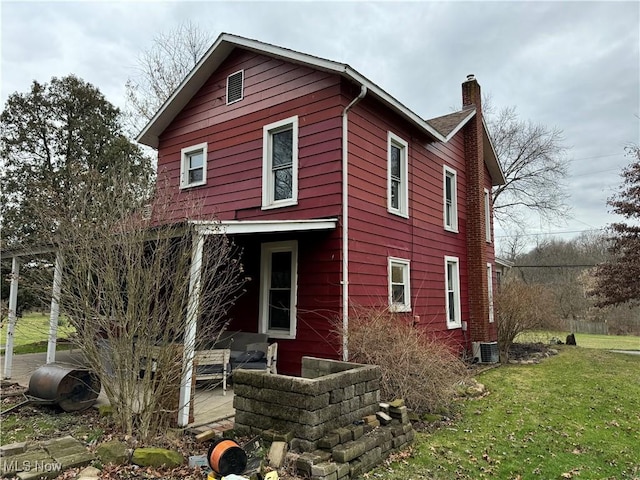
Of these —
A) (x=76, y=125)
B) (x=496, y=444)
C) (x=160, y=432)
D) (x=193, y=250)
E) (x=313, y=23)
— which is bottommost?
(x=496, y=444)

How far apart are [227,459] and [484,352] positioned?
990cm

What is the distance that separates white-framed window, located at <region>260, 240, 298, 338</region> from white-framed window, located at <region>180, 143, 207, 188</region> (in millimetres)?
3082

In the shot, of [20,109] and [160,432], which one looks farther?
[20,109]

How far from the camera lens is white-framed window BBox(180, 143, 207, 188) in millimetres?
10220

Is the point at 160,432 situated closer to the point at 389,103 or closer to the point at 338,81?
the point at 338,81

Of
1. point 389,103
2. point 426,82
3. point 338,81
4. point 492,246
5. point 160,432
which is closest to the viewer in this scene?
point 160,432

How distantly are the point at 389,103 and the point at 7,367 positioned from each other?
9.16 metres

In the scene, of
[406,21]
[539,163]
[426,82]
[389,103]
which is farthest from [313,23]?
[539,163]

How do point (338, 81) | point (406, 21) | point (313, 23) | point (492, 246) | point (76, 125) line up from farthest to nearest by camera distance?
1. point (76, 125)
2. point (492, 246)
3. point (313, 23)
4. point (406, 21)
5. point (338, 81)

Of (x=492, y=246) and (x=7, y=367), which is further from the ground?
(x=492, y=246)

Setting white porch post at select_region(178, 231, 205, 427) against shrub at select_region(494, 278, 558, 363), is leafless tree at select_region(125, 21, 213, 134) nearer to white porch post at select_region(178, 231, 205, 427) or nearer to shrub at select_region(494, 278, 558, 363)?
white porch post at select_region(178, 231, 205, 427)

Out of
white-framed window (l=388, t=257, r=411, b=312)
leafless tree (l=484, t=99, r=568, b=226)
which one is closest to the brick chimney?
white-framed window (l=388, t=257, r=411, b=312)

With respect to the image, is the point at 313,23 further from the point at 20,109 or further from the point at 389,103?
the point at 20,109

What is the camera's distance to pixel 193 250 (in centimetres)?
506
